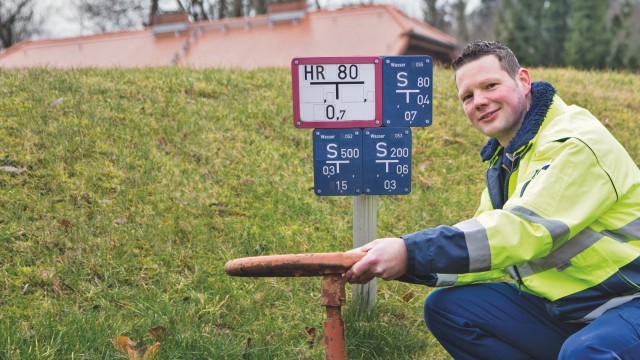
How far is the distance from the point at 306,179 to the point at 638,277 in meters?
3.74

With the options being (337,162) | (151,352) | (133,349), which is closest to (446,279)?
(337,162)

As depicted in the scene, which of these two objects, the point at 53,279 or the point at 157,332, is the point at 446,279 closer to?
the point at 157,332

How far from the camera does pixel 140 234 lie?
14.9 ft

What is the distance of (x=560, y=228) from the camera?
2.12 meters

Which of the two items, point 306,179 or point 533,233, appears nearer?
point 533,233

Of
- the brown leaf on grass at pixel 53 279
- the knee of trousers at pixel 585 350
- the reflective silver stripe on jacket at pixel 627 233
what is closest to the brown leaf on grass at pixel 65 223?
the brown leaf on grass at pixel 53 279

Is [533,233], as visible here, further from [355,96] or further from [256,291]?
[256,291]

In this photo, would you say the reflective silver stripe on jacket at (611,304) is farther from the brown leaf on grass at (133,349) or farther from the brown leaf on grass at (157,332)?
the brown leaf on grass at (157,332)

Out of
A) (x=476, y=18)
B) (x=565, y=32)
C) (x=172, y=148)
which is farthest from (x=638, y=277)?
(x=476, y=18)

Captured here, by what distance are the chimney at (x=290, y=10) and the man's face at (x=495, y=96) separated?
56.2 ft

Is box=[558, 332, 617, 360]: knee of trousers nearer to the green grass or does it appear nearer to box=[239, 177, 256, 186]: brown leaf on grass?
the green grass

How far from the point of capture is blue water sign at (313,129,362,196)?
366 cm

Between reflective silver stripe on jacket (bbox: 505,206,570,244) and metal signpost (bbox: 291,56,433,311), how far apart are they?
63.1 inches

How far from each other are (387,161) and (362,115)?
0.32 m
